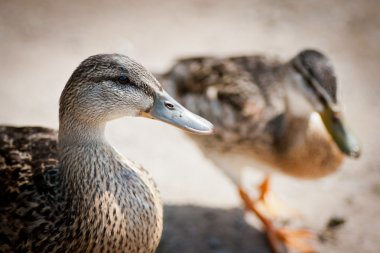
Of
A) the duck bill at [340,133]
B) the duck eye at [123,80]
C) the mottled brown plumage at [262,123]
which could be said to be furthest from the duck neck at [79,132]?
the duck bill at [340,133]

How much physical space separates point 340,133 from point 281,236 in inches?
38.9

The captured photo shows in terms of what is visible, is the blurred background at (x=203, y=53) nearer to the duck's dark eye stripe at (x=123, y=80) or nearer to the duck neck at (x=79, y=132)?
the duck neck at (x=79, y=132)

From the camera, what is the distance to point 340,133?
10.5ft

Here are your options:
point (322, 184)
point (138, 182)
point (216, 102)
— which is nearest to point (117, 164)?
point (138, 182)

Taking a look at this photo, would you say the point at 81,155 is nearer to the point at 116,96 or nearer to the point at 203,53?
the point at 116,96

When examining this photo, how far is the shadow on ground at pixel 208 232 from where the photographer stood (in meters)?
3.58

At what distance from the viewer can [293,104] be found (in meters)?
3.44

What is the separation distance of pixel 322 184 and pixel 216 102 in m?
1.29

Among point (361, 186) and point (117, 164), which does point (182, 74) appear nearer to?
point (117, 164)

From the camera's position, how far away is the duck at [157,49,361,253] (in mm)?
3424

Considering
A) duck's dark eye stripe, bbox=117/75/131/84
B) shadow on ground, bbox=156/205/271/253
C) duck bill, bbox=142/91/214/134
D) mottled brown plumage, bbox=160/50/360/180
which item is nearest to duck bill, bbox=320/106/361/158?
mottled brown plumage, bbox=160/50/360/180

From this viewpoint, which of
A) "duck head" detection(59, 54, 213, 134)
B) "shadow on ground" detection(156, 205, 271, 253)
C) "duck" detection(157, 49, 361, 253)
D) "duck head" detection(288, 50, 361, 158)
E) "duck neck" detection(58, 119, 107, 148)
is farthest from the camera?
"shadow on ground" detection(156, 205, 271, 253)

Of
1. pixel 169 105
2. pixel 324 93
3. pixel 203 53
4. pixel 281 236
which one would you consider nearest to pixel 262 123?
pixel 324 93

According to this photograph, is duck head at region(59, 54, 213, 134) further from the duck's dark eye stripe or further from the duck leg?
the duck leg
